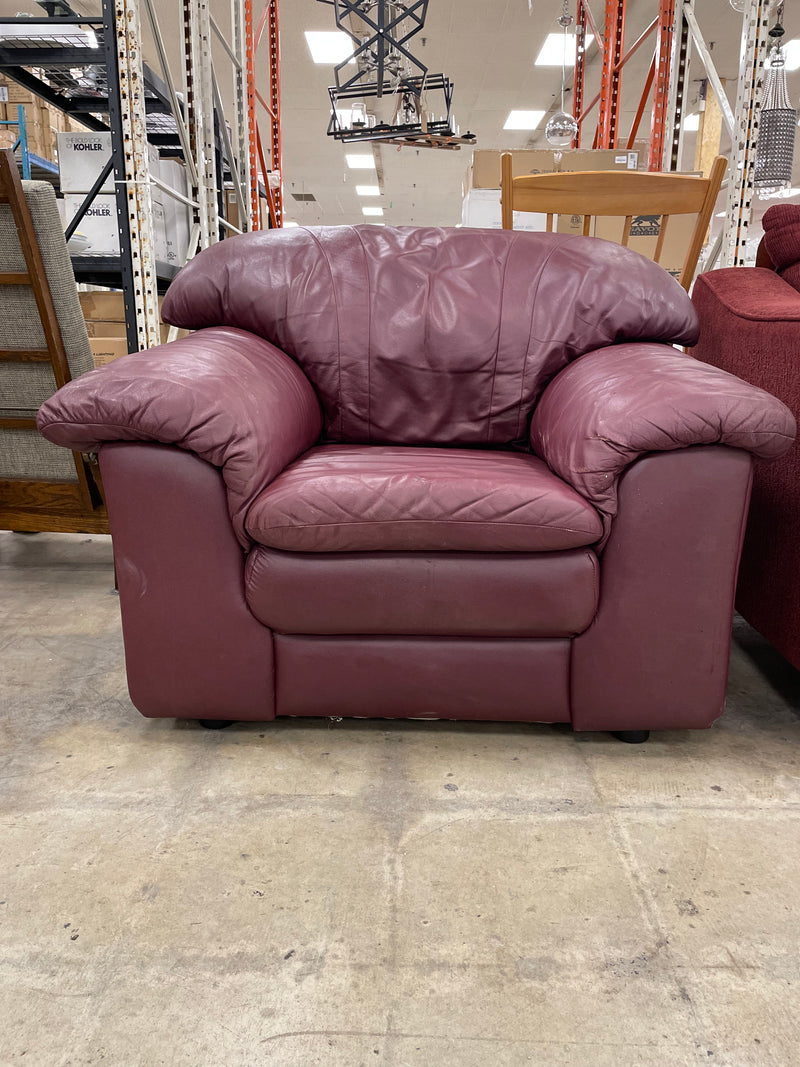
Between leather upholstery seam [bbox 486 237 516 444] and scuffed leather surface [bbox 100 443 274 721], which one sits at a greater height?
leather upholstery seam [bbox 486 237 516 444]

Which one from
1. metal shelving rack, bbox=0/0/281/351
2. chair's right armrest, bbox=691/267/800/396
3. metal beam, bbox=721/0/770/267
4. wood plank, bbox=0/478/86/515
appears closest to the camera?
chair's right armrest, bbox=691/267/800/396

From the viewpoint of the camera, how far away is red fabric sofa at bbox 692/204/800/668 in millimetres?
1419

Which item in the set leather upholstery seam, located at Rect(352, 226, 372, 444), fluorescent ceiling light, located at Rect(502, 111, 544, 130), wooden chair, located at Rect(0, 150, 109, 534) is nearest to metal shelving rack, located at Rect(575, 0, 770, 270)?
leather upholstery seam, located at Rect(352, 226, 372, 444)

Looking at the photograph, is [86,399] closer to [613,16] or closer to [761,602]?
[761,602]

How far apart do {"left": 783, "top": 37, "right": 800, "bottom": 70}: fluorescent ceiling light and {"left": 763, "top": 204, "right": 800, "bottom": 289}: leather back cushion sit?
6.61 meters

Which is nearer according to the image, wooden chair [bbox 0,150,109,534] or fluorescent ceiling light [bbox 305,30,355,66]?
wooden chair [bbox 0,150,109,534]

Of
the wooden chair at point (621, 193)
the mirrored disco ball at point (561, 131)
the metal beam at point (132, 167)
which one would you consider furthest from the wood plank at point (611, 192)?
the mirrored disco ball at point (561, 131)

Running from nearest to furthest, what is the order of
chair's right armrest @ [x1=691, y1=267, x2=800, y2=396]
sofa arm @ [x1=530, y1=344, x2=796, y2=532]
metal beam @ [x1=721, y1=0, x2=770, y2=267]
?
sofa arm @ [x1=530, y1=344, x2=796, y2=532]
chair's right armrest @ [x1=691, y1=267, x2=800, y2=396]
metal beam @ [x1=721, y1=0, x2=770, y2=267]

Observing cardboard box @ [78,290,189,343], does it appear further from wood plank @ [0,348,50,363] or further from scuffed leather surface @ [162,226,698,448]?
scuffed leather surface @ [162,226,698,448]

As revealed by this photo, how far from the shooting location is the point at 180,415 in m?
1.21

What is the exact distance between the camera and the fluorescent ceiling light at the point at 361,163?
34.8ft

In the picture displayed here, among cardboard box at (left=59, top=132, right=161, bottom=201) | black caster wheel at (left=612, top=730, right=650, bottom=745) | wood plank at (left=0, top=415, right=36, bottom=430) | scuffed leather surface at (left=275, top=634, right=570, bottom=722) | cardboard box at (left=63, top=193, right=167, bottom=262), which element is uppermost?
cardboard box at (left=59, top=132, right=161, bottom=201)

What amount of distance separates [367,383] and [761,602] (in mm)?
972

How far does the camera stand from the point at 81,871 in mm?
1032
